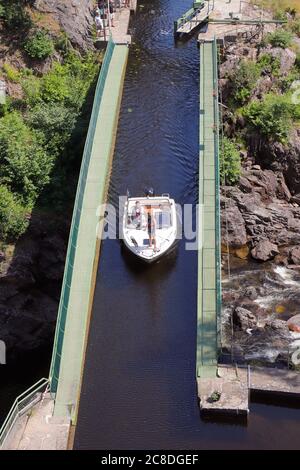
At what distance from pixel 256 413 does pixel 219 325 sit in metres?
5.30

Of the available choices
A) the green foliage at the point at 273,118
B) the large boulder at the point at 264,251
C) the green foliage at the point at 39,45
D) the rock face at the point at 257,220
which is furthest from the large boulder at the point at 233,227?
the green foliage at the point at 39,45

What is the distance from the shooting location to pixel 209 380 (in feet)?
102

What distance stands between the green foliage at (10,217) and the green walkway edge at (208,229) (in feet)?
44.6

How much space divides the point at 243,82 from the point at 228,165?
30.8ft

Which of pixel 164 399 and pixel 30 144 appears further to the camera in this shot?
pixel 30 144

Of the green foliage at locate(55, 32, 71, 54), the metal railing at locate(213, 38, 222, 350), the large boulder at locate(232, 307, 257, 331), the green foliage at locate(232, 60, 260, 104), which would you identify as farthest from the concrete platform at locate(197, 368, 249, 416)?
the green foliage at locate(55, 32, 71, 54)

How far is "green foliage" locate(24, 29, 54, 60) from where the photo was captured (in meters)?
54.4

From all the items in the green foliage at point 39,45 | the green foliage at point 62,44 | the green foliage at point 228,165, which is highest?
the green foliage at point 62,44

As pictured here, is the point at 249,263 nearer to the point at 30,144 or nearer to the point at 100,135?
the point at 100,135

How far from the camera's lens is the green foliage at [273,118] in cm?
5109

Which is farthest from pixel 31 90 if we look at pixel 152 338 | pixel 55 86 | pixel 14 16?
pixel 152 338

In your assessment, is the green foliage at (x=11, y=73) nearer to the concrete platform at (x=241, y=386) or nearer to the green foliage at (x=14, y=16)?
the green foliage at (x=14, y=16)
